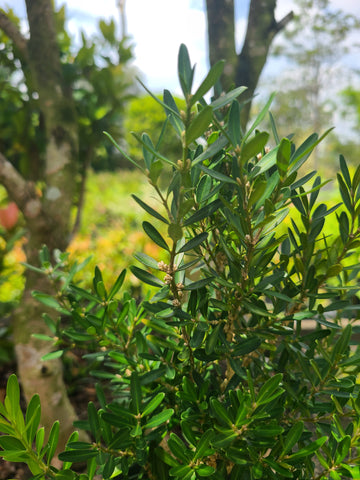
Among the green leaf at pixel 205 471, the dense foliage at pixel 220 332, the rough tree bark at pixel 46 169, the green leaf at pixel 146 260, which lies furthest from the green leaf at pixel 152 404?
the rough tree bark at pixel 46 169

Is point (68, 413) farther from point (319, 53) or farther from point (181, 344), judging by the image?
point (319, 53)

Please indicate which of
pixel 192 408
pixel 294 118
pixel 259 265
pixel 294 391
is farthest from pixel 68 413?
pixel 294 118

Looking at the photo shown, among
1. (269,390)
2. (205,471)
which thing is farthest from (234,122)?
(205,471)

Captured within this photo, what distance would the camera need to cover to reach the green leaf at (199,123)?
1.34 feet

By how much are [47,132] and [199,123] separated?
104 centimetres

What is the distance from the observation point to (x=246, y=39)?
59.8 inches

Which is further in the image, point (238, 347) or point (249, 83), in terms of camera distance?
point (249, 83)

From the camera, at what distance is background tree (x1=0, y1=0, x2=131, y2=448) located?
114 centimetres

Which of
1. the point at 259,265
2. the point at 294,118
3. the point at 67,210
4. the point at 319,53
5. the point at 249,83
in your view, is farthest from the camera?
the point at 294,118

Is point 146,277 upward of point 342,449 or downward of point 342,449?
upward

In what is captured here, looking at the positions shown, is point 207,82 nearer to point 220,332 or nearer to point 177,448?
point 220,332

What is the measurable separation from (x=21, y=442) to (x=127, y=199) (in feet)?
22.8

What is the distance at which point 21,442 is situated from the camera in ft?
1.71

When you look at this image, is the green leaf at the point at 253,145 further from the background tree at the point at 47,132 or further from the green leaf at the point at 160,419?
the background tree at the point at 47,132
